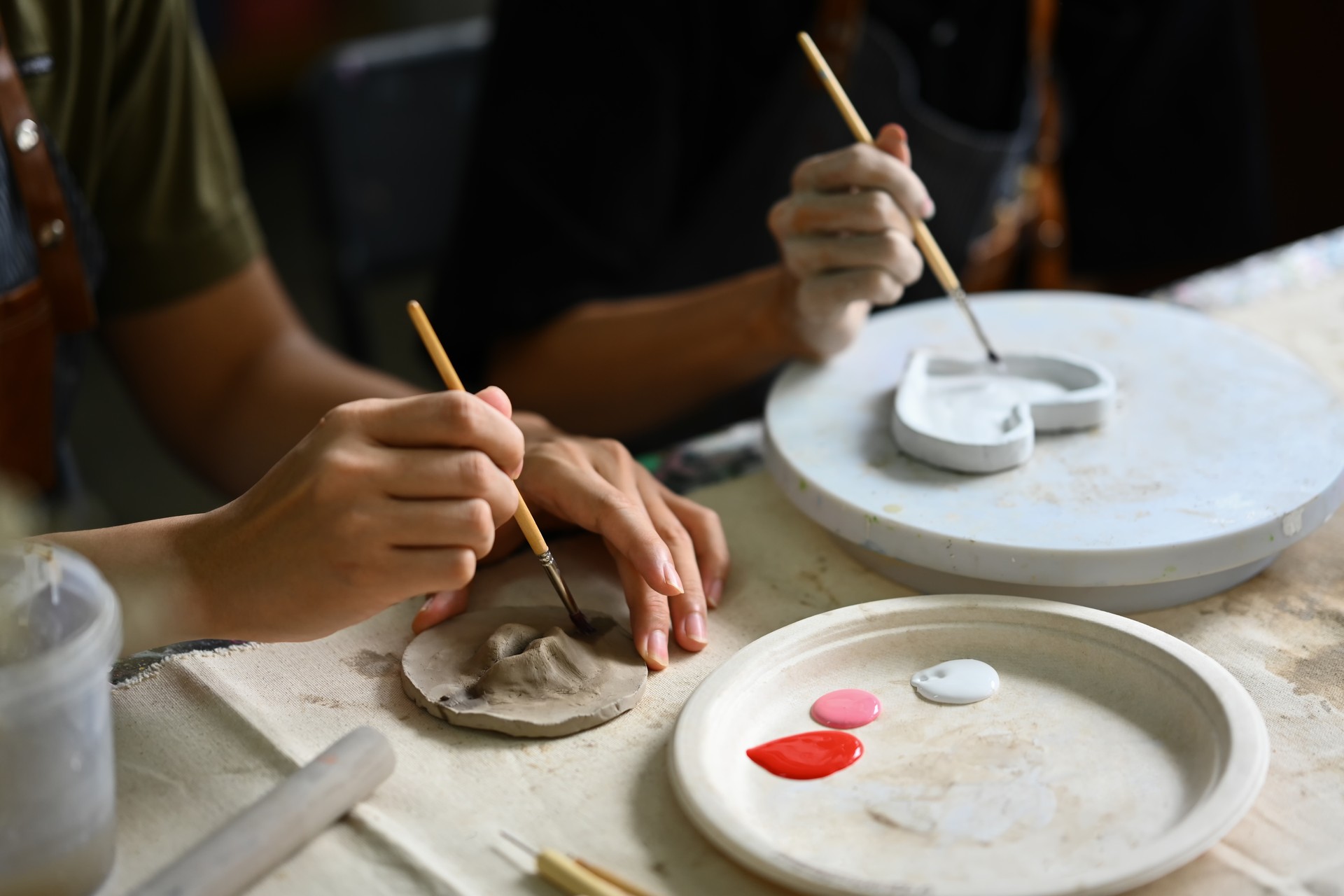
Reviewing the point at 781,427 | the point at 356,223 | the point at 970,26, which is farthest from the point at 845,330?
the point at 356,223

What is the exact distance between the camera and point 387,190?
183 centimetres

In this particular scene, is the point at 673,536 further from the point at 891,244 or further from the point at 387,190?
the point at 387,190

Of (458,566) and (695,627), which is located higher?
(458,566)

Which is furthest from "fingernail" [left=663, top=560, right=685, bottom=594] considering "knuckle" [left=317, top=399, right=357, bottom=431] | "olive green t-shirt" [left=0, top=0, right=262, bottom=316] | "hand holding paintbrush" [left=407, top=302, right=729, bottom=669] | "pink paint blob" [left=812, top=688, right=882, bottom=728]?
"olive green t-shirt" [left=0, top=0, right=262, bottom=316]

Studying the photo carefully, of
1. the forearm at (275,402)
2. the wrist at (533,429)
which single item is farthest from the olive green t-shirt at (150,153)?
the wrist at (533,429)

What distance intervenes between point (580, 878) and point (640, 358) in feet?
2.79

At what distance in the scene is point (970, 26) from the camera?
1616mm

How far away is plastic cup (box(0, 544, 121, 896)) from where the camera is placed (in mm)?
562

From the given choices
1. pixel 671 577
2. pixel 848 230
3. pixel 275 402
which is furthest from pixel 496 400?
pixel 275 402

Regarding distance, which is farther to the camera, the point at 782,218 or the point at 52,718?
the point at 782,218

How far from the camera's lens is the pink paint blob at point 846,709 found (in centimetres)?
76

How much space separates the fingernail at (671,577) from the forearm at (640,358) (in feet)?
1.55

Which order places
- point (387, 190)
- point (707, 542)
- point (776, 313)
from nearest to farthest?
1. point (707, 542)
2. point (776, 313)
3. point (387, 190)

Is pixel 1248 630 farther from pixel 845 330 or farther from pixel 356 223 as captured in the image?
pixel 356 223
